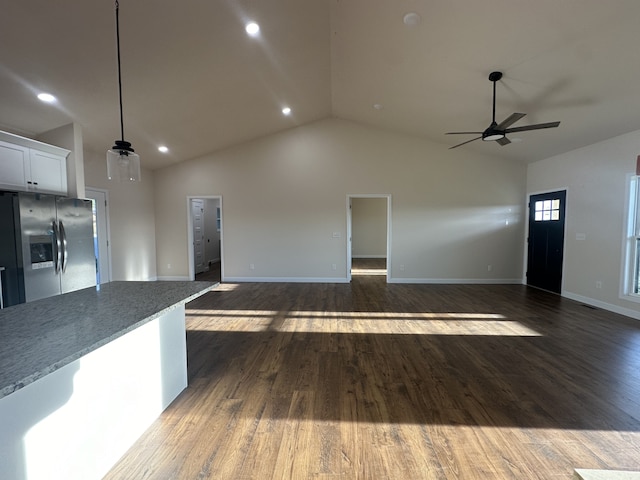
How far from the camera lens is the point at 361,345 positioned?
3170 millimetres

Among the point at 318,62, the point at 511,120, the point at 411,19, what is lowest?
the point at 511,120

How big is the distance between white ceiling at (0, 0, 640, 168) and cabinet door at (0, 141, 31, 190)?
23.1 inches

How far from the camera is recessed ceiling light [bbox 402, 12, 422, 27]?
2.86 meters

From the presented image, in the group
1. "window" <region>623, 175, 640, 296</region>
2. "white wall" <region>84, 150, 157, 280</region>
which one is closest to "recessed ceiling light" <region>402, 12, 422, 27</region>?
"window" <region>623, 175, 640, 296</region>

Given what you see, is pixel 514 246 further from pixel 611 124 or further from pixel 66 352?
pixel 66 352

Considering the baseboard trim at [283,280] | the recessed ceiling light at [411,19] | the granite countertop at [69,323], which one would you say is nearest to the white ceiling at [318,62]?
the recessed ceiling light at [411,19]

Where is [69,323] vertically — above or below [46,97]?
below

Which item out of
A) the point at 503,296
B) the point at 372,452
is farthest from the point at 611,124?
the point at 372,452

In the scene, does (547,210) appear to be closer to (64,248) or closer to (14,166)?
(64,248)

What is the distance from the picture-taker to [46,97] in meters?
3.28

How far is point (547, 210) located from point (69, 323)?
24.0ft

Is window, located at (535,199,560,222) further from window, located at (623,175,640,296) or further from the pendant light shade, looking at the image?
the pendant light shade

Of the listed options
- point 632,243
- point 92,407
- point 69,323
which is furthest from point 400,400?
point 632,243

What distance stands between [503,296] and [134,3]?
A: 6567 mm
